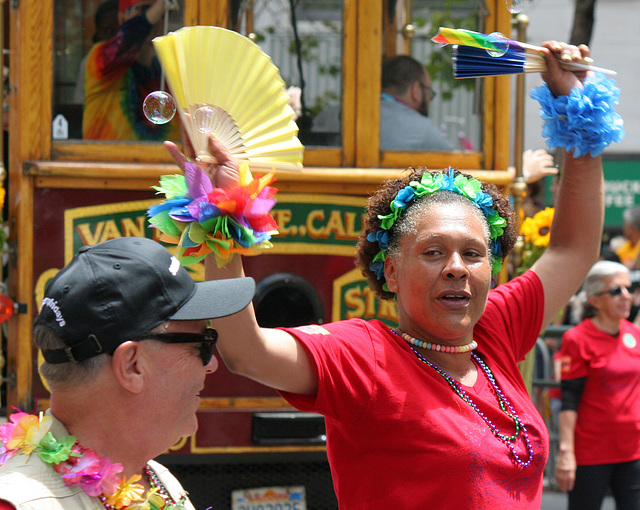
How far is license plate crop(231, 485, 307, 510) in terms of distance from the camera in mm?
3914

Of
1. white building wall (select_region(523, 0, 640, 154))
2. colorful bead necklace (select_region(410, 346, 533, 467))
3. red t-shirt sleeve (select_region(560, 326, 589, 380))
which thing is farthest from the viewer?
white building wall (select_region(523, 0, 640, 154))

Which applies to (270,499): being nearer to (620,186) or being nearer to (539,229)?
(539,229)

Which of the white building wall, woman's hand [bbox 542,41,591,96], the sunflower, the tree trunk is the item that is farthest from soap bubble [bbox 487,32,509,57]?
the white building wall

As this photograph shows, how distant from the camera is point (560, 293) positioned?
8.59 feet

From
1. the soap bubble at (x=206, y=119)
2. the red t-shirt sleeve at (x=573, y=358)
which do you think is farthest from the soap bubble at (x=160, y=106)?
the red t-shirt sleeve at (x=573, y=358)

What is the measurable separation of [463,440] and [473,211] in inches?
25.1

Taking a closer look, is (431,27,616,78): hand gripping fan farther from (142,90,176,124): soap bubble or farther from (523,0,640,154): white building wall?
(523,0,640,154): white building wall

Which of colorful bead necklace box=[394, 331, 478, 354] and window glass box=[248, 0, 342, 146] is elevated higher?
window glass box=[248, 0, 342, 146]

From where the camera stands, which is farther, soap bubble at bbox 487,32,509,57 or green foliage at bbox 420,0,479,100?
green foliage at bbox 420,0,479,100

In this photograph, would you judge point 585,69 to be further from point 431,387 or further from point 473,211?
point 431,387

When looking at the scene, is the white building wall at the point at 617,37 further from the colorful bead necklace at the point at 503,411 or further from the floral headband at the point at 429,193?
the colorful bead necklace at the point at 503,411

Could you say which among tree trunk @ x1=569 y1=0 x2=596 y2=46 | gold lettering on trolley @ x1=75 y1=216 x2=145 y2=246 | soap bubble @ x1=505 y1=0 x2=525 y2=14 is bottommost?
gold lettering on trolley @ x1=75 y1=216 x2=145 y2=246

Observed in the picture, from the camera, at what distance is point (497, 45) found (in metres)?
2.43

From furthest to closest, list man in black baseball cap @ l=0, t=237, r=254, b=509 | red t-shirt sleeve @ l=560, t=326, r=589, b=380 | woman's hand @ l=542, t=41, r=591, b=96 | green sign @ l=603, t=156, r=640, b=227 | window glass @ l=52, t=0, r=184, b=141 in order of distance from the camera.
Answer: green sign @ l=603, t=156, r=640, b=227 → red t-shirt sleeve @ l=560, t=326, r=589, b=380 → window glass @ l=52, t=0, r=184, b=141 → woman's hand @ l=542, t=41, r=591, b=96 → man in black baseball cap @ l=0, t=237, r=254, b=509
